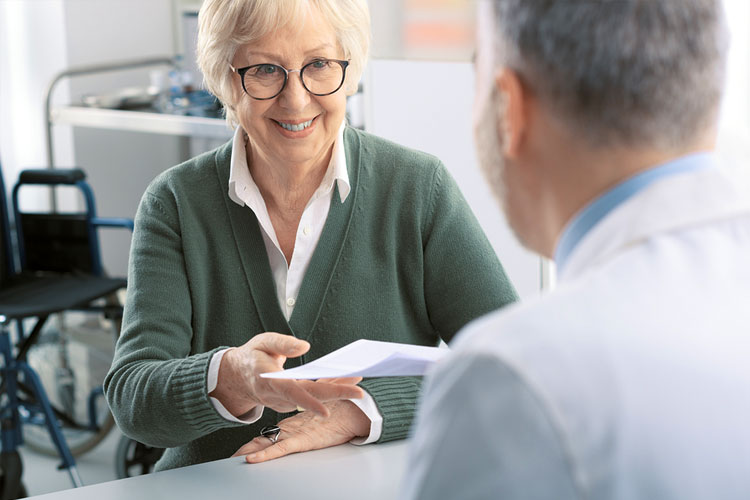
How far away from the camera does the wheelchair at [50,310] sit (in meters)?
2.51

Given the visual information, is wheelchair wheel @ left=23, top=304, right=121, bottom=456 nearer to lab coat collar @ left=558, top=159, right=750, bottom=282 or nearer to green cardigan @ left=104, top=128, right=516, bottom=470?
green cardigan @ left=104, top=128, right=516, bottom=470

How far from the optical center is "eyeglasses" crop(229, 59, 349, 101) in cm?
138

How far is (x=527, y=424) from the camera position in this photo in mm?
533

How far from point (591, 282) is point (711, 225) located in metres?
0.10

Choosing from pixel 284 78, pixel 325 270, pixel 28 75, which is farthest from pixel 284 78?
pixel 28 75

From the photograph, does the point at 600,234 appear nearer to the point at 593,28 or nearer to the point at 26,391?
the point at 593,28

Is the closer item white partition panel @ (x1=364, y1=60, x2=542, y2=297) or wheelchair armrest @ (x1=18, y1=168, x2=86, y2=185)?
white partition panel @ (x1=364, y1=60, x2=542, y2=297)

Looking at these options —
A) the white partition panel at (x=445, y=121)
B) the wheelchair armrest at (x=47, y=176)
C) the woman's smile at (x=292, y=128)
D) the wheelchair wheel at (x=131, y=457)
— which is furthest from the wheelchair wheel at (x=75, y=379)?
the woman's smile at (x=292, y=128)

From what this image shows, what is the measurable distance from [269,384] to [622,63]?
2.15 ft

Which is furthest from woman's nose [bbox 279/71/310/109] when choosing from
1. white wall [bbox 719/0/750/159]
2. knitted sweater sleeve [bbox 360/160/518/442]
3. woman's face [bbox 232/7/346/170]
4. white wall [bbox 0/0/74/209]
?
white wall [bbox 0/0/74/209]

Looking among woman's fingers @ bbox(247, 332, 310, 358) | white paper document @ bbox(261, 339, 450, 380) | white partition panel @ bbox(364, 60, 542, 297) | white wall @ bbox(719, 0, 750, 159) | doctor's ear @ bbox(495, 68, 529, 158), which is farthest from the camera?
white partition panel @ bbox(364, 60, 542, 297)

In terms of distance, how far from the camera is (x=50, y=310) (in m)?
2.47

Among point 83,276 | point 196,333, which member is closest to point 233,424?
point 196,333

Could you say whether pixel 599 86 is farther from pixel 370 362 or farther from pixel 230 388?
pixel 230 388
